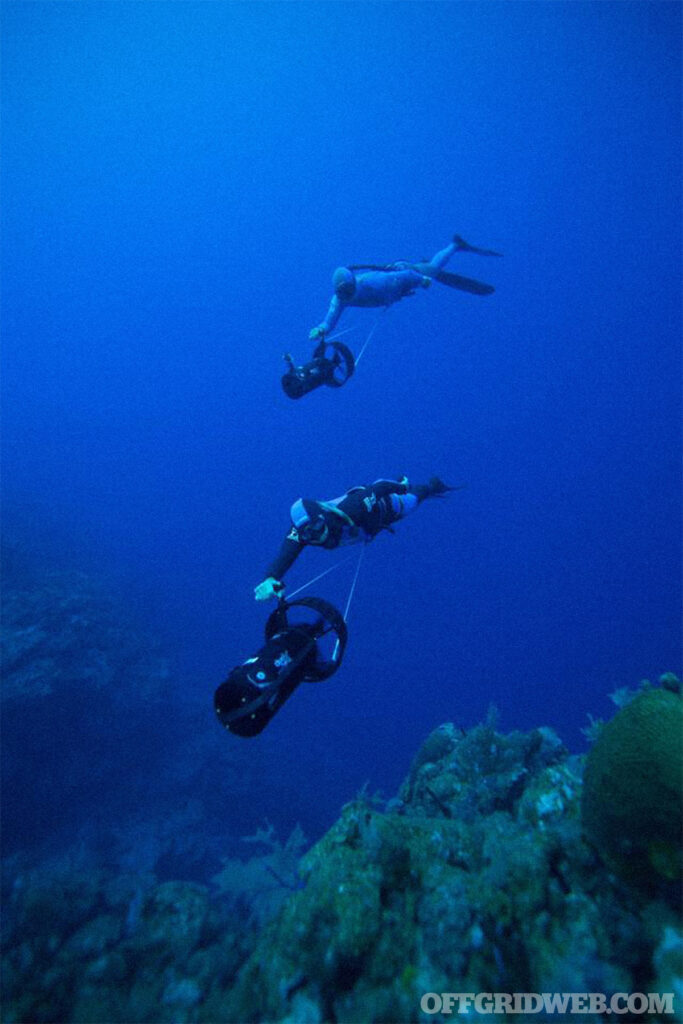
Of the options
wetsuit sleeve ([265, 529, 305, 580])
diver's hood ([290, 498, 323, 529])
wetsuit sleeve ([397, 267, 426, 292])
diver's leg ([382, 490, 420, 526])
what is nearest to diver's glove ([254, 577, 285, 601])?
wetsuit sleeve ([265, 529, 305, 580])

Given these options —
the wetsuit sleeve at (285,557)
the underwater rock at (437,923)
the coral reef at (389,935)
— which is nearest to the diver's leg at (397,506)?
the wetsuit sleeve at (285,557)

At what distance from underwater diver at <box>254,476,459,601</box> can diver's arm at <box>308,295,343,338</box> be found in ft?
8.73

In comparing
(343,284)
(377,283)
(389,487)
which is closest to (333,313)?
(343,284)

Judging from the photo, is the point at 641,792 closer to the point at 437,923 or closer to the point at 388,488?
the point at 437,923

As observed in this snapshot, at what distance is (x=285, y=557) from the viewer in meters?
4.50

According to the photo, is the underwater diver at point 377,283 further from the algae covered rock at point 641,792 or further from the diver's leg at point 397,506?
the algae covered rock at point 641,792


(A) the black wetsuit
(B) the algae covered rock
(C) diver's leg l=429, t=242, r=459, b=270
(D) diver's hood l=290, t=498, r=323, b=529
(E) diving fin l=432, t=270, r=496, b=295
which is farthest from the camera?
(E) diving fin l=432, t=270, r=496, b=295

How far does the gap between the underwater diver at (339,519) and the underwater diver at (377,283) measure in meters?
2.87

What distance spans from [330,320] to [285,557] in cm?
533

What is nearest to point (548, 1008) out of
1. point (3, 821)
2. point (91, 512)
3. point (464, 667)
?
point (3, 821)

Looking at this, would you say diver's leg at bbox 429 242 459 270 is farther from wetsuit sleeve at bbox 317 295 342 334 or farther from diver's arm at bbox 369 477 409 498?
diver's arm at bbox 369 477 409 498

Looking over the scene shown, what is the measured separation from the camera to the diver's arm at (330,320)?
24.0 ft

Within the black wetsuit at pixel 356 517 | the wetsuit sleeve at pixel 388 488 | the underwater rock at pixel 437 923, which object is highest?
the wetsuit sleeve at pixel 388 488

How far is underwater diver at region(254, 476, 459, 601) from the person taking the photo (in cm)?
442
